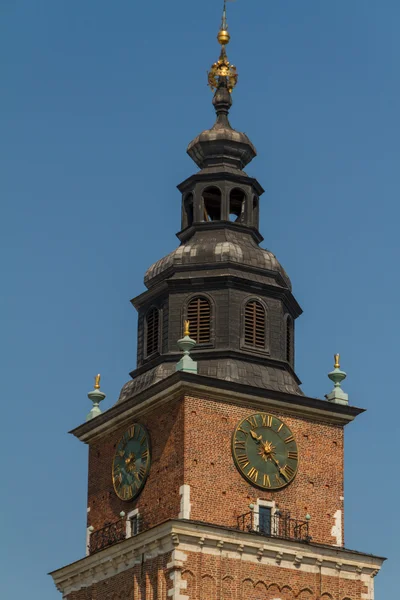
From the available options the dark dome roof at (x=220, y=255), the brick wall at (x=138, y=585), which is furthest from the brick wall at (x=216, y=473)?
the dark dome roof at (x=220, y=255)

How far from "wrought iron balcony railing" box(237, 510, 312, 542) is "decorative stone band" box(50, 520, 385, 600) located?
61 centimetres

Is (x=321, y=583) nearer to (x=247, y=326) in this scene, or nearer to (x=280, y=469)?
(x=280, y=469)

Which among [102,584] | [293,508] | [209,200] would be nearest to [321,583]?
[293,508]

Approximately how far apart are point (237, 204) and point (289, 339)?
5842mm

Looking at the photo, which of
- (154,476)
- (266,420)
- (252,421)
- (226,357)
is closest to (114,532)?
(154,476)

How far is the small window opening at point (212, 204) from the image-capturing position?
78812 mm

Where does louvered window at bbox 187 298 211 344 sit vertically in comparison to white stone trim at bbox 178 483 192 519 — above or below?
above

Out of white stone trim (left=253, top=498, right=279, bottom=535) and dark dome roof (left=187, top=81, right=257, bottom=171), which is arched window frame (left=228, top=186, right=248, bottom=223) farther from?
white stone trim (left=253, top=498, right=279, bottom=535)

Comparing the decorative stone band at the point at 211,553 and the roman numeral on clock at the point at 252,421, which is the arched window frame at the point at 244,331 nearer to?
the roman numeral on clock at the point at 252,421

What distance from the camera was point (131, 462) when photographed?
243ft

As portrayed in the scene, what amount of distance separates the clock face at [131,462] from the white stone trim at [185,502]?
8.84ft

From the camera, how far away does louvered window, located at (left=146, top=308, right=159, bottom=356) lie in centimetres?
7612

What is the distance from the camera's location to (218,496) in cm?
7138

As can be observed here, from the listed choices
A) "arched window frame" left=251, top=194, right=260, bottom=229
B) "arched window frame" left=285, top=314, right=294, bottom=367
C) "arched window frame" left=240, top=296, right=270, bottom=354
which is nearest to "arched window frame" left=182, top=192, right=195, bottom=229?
"arched window frame" left=251, top=194, right=260, bottom=229
